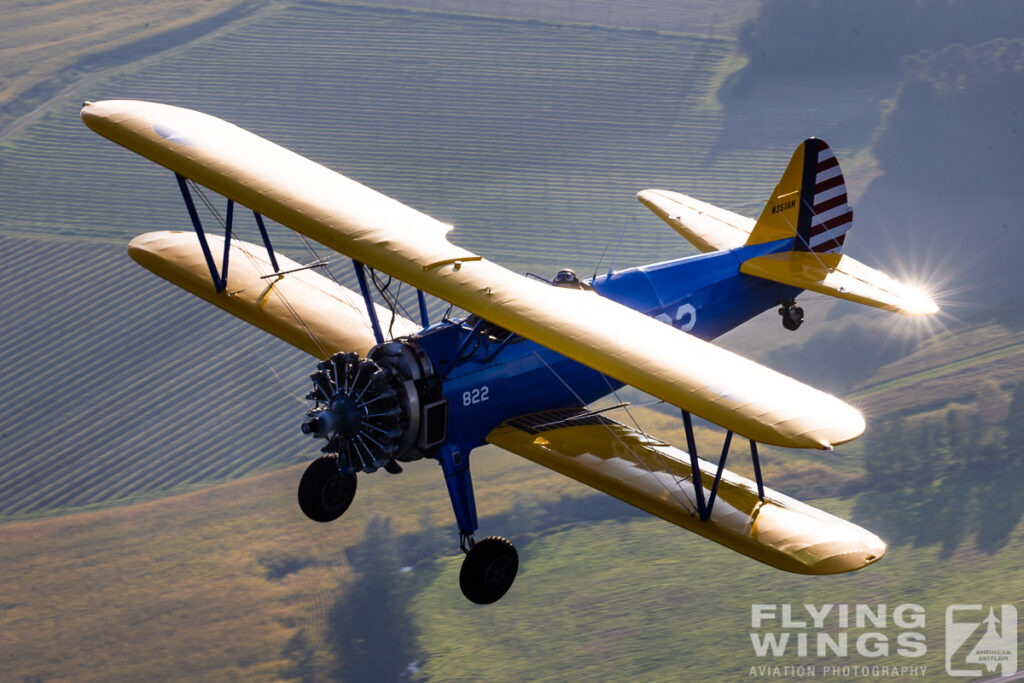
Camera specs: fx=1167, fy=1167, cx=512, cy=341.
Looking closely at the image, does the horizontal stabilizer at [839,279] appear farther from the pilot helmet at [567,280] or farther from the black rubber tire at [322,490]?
the black rubber tire at [322,490]

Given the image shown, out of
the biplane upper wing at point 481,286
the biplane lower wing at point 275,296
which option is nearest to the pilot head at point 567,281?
the biplane upper wing at point 481,286

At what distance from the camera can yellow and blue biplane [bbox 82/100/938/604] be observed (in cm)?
1392

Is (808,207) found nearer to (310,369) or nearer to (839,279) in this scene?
(839,279)

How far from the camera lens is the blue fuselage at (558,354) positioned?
1628cm

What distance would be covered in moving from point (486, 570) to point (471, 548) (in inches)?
15.1

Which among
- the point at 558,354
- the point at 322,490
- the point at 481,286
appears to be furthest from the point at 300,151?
the point at 481,286

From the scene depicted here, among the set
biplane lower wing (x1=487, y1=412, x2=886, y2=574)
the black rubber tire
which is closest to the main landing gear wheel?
biplane lower wing (x1=487, y1=412, x2=886, y2=574)

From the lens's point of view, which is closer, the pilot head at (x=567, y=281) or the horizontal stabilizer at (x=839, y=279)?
the pilot head at (x=567, y=281)

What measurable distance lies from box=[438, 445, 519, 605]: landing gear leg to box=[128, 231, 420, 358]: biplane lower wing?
2.76 m

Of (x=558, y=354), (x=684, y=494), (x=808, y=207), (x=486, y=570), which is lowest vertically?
(x=486, y=570)

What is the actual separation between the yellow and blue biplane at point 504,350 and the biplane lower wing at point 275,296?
0.04 meters

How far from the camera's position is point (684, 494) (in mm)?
15570

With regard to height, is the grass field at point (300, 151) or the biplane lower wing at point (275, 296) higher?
the grass field at point (300, 151)

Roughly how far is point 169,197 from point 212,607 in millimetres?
43579
